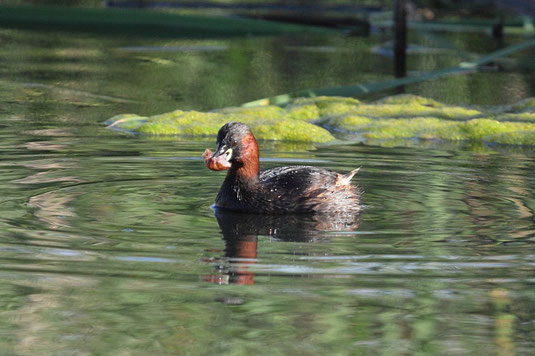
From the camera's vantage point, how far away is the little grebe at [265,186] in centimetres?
677

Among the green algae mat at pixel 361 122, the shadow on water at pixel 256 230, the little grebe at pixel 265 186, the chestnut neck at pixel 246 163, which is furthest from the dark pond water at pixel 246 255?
the green algae mat at pixel 361 122

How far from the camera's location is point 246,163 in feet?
22.5

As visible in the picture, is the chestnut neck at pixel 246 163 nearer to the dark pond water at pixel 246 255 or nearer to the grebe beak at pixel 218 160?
the grebe beak at pixel 218 160

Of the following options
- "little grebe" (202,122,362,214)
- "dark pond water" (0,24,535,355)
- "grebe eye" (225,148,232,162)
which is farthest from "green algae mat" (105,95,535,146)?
"grebe eye" (225,148,232,162)

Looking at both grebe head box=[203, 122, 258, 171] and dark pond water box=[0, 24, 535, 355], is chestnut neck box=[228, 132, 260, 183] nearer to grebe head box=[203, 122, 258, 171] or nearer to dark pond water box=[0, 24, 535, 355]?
grebe head box=[203, 122, 258, 171]

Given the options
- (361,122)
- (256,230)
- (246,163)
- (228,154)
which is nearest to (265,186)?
(246,163)

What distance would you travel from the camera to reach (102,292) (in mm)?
4809

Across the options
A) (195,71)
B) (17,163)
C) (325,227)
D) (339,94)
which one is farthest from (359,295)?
(195,71)

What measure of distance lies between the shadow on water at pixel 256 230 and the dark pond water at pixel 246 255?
17 millimetres

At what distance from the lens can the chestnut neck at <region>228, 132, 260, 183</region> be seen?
22.5 ft

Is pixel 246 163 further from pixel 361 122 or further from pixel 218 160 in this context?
pixel 361 122

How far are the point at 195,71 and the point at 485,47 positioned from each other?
5.76 metres

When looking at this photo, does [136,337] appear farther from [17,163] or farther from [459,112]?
[459,112]

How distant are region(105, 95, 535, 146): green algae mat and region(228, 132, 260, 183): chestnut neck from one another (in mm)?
3343
